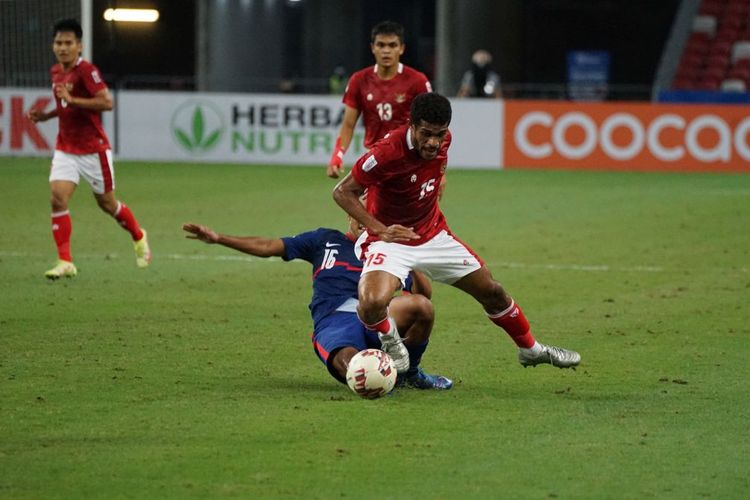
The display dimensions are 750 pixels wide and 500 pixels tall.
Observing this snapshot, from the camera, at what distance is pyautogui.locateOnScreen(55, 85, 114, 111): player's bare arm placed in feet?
40.7

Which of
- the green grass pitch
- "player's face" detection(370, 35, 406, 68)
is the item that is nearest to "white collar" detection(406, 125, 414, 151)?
the green grass pitch

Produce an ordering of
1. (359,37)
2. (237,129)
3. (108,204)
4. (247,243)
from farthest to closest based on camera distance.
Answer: (359,37) < (237,129) < (108,204) < (247,243)

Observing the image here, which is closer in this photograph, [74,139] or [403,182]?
[403,182]

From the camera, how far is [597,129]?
25.4 meters

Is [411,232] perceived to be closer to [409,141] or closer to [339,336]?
[409,141]

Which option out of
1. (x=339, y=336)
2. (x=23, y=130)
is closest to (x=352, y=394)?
(x=339, y=336)

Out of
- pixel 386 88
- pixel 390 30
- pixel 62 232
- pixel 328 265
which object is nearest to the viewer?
pixel 328 265

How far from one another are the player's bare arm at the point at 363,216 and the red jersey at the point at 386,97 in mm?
3415

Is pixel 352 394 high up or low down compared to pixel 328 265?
down

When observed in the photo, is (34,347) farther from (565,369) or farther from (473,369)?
(565,369)

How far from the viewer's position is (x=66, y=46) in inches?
494

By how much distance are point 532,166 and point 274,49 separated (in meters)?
17.3

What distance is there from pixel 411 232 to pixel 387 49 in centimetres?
403

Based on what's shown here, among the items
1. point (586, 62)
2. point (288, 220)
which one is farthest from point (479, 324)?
point (586, 62)
